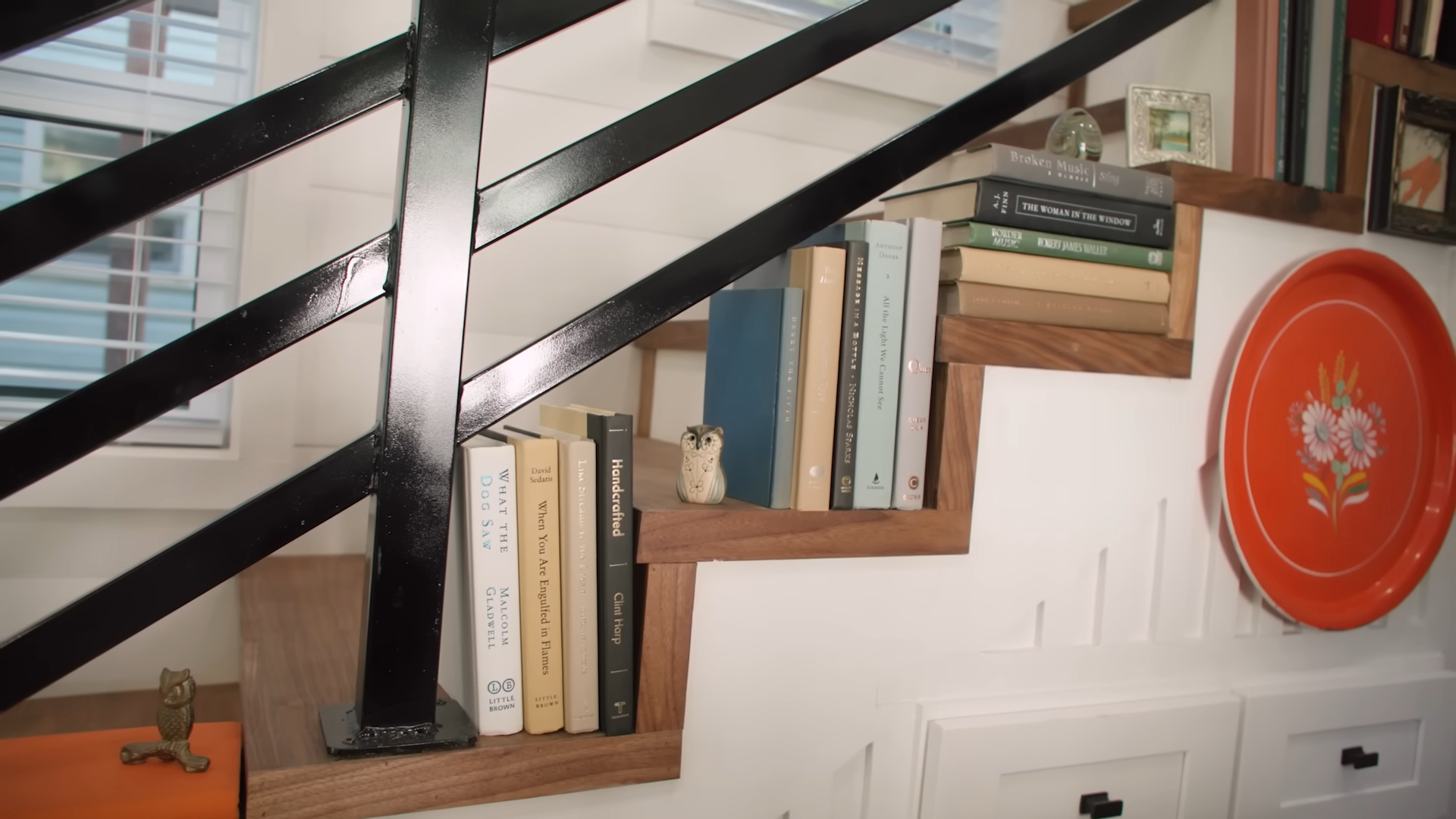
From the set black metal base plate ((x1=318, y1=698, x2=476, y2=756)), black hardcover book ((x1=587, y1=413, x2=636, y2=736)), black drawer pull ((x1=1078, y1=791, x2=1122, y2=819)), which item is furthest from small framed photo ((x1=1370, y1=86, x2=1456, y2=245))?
black metal base plate ((x1=318, y1=698, x2=476, y2=756))

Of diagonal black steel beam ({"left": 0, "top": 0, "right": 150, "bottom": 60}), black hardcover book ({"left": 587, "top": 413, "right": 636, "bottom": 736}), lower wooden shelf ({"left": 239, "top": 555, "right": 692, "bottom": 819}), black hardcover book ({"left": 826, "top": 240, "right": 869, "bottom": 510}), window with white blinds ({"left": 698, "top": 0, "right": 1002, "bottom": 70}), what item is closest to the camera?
diagonal black steel beam ({"left": 0, "top": 0, "right": 150, "bottom": 60})

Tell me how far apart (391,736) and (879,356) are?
59 centimetres

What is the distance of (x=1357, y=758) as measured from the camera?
4.74ft

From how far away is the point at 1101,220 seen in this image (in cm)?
118

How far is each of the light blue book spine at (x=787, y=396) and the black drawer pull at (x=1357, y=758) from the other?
0.98 m

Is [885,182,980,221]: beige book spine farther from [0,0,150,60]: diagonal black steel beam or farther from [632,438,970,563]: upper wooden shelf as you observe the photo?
[0,0,150,60]: diagonal black steel beam

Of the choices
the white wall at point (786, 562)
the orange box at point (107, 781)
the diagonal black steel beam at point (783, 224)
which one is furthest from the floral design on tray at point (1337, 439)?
the orange box at point (107, 781)

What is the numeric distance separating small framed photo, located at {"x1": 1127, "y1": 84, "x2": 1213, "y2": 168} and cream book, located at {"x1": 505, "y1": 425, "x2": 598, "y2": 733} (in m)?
0.85

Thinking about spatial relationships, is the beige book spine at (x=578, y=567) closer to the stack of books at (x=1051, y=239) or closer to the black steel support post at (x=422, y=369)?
the black steel support post at (x=422, y=369)

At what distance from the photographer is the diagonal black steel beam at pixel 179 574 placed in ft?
2.48

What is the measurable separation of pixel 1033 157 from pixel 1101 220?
0.12m

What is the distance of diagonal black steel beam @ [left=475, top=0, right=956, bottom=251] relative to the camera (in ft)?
2.95

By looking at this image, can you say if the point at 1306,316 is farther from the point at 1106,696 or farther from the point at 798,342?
the point at 798,342

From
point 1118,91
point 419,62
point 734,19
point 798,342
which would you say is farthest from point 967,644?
point 1118,91
